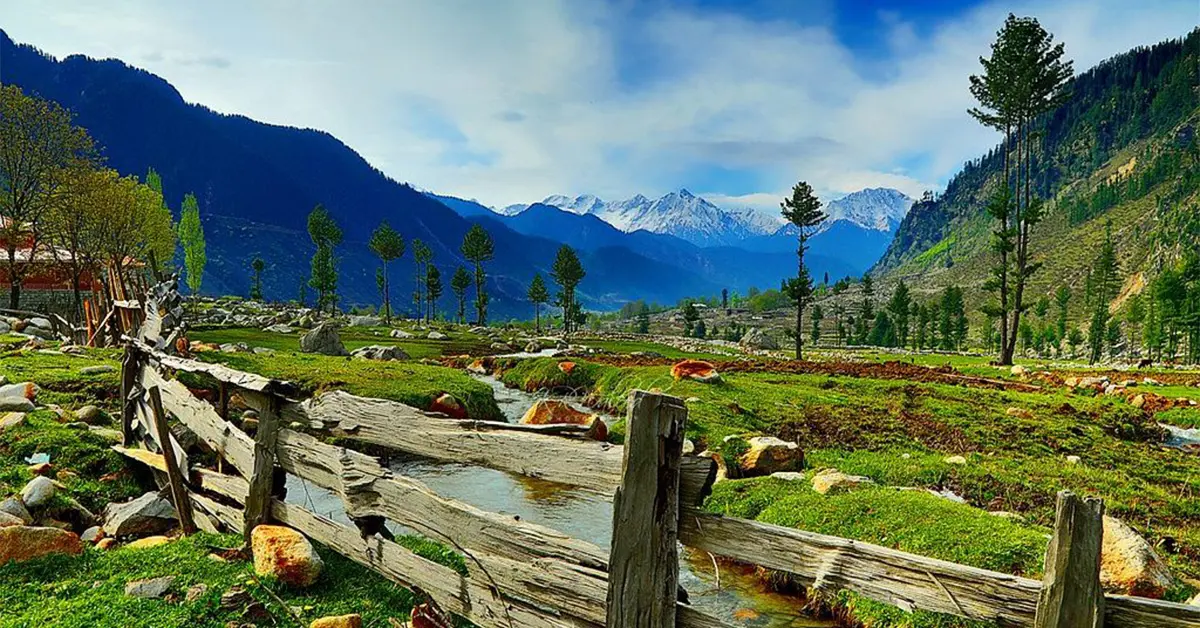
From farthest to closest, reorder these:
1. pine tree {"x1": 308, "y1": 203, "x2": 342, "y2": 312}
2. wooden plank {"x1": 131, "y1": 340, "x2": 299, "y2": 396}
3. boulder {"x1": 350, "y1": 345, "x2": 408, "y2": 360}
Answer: pine tree {"x1": 308, "y1": 203, "x2": 342, "y2": 312}, boulder {"x1": 350, "y1": 345, "x2": 408, "y2": 360}, wooden plank {"x1": 131, "y1": 340, "x2": 299, "y2": 396}

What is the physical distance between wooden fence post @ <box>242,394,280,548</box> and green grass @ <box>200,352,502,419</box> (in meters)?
11.8

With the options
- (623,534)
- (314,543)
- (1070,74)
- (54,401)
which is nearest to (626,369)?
(54,401)

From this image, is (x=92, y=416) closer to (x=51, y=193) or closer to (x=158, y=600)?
(x=158, y=600)

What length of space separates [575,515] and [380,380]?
12.6 m

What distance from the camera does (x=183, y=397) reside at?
937 cm

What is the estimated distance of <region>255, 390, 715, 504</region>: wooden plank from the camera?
15.4ft

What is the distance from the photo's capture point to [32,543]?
6.80 metres

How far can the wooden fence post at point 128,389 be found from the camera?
11.1 meters

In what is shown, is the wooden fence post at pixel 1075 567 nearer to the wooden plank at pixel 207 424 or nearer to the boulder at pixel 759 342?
the wooden plank at pixel 207 424

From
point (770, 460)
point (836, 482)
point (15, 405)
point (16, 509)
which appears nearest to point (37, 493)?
point (16, 509)

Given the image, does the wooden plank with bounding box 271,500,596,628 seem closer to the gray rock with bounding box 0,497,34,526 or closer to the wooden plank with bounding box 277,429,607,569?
the wooden plank with bounding box 277,429,607,569

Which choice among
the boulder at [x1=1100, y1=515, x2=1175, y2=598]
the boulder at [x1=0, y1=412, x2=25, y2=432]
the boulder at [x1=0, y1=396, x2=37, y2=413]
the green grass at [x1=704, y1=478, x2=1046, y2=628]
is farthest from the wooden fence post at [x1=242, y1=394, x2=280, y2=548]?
the boulder at [x1=1100, y1=515, x2=1175, y2=598]

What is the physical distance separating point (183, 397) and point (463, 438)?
626cm

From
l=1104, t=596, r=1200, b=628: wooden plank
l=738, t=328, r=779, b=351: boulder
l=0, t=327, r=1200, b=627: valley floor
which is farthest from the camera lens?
l=738, t=328, r=779, b=351: boulder
